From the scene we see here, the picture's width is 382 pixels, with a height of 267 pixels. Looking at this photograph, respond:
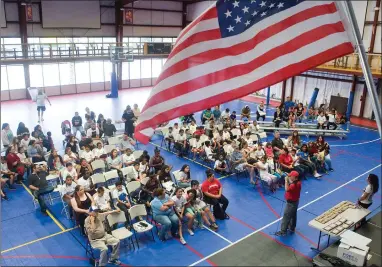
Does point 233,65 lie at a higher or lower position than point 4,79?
higher

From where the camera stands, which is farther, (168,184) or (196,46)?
(168,184)

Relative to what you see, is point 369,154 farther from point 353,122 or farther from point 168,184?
point 168,184

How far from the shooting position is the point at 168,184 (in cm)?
1097

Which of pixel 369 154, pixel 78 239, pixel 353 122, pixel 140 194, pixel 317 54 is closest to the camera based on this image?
pixel 317 54

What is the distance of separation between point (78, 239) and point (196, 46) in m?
6.62

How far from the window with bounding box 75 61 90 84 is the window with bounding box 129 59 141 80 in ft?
14.3

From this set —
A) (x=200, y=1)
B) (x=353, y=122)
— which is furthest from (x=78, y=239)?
(x=200, y=1)

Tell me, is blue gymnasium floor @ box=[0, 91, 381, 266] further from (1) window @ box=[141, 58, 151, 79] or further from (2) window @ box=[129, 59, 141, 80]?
(1) window @ box=[141, 58, 151, 79]

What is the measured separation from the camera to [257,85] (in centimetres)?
444

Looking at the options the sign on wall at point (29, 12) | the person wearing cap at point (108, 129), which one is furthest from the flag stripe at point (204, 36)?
the sign on wall at point (29, 12)

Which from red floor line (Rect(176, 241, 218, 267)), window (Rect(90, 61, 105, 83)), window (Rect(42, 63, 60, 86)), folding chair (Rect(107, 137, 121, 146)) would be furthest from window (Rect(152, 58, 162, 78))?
red floor line (Rect(176, 241, 218, 267))

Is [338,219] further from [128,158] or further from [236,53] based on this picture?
[128,158]

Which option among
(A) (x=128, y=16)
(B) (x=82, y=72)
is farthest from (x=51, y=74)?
(A) (x=128, y=16)

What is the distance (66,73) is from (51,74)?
48.5 inches
